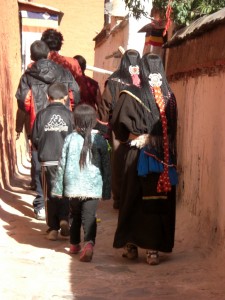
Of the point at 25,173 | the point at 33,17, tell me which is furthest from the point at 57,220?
the point at 33,17

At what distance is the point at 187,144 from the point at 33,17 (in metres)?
9.43

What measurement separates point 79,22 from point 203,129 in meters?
25.2

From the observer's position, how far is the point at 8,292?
5391 mm

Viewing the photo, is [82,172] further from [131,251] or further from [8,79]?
[8,79]

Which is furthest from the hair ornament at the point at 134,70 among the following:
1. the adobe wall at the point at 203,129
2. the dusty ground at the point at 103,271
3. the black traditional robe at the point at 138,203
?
the dusty ground at the point at 103,271

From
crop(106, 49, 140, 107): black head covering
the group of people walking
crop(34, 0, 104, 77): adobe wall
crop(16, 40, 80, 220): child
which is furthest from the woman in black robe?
crop(34, 0, 104, 77): adobe wall

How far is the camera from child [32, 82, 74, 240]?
750 centimetres

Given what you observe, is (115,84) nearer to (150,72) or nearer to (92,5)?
(150,72)

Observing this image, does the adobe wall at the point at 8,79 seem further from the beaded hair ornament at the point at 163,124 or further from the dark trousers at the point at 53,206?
the beaded hair ornament at the point at 163,124

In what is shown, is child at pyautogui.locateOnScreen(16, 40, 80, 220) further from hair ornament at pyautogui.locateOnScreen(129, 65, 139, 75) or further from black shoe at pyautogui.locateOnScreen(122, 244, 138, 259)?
black shoe at pyautogui.locateOnScreen(122, 244, 138, 259)

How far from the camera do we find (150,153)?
21.1 feet

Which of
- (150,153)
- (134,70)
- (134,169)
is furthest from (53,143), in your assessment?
(150,153)

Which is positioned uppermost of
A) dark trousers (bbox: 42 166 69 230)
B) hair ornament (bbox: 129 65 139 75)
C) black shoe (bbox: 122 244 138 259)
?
hair ornament (bbox: 129 65 139 75)

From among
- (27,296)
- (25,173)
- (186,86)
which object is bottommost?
(25,173)
